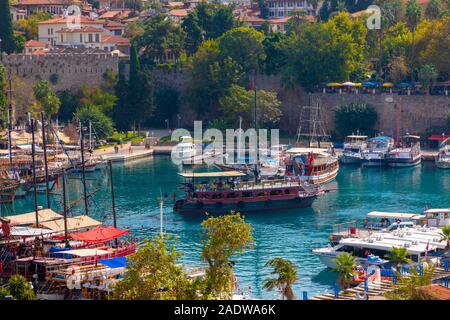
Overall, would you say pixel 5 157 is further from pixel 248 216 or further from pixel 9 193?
pixel 248 216

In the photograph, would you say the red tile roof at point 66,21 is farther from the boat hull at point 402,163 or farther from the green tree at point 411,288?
the green tree at point 411,288

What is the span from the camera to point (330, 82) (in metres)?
81.4

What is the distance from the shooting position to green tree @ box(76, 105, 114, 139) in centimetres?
7838

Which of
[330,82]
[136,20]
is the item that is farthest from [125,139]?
[136,20]

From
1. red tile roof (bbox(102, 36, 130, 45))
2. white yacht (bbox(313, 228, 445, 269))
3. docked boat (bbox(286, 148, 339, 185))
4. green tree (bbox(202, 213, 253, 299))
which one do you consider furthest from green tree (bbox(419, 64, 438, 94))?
green tree (bbox(202, 213, 253, 299))

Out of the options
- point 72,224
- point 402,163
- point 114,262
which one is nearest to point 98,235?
point 72,224

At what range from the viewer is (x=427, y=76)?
255 feet

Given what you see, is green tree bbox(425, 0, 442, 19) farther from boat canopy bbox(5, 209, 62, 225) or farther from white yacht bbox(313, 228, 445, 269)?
boat canopy bbox(5, 209, 62, 225)

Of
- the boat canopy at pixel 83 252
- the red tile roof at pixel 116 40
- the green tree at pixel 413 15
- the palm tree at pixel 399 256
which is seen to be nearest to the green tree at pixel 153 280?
the boat canopy at pixel 83 252

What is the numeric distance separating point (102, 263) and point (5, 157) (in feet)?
104

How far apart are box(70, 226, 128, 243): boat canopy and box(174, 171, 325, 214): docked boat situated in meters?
15.4

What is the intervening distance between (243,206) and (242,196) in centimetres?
47

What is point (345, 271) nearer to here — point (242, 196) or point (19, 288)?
point (19, 288)
